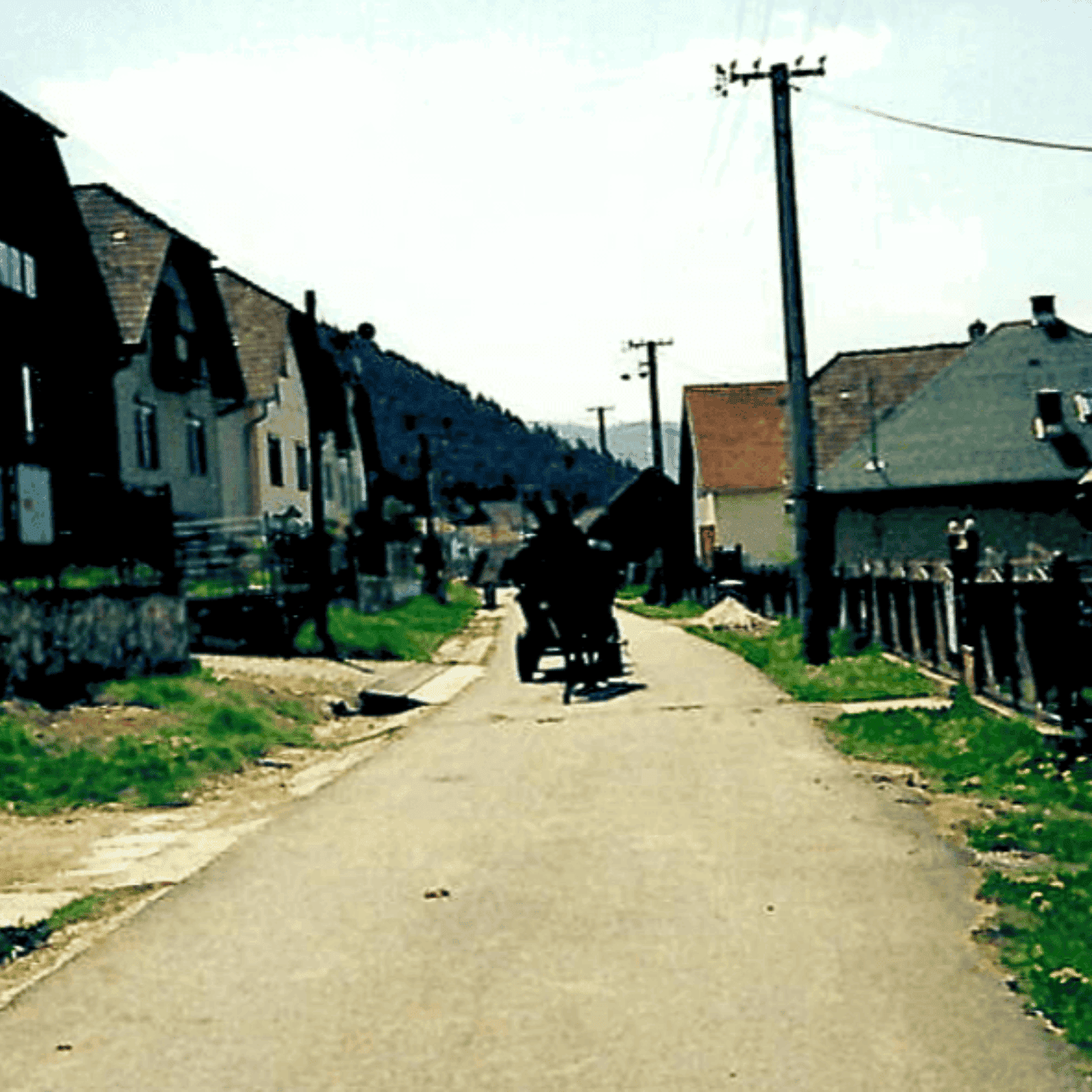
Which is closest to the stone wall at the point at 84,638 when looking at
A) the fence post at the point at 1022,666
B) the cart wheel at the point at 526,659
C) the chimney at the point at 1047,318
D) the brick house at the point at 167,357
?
the cart wheel at the point at 526,659

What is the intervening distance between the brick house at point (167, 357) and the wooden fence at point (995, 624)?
18.2 meters

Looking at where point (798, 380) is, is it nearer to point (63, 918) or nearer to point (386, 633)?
point (386, 633)

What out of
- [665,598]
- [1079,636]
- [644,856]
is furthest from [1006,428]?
[644,856]

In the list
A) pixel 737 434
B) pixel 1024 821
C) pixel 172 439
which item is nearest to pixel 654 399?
pixel 737 434

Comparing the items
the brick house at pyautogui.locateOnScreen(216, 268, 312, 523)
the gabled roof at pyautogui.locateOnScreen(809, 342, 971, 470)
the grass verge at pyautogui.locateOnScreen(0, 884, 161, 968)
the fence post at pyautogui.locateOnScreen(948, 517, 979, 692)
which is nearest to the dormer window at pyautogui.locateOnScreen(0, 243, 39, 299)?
the brick house at pyautogui.locateOnScreen(216, 268, 312, 523)

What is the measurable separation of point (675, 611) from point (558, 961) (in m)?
43.6

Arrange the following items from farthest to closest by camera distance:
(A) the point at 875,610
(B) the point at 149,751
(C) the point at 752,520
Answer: (C) the point at 752,520
(A) the point at 875,610
(B) the point at 149,751

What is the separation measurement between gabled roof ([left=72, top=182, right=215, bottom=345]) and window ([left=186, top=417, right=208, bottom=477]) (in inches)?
182

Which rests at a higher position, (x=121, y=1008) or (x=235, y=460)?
(x=235, y=460)

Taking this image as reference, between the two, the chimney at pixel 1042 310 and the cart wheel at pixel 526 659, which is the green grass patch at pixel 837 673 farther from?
the chimney at pixel 1042 310

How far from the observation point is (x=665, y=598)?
5662 cm

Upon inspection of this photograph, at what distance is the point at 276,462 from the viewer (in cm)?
4512

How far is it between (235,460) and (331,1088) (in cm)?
3807

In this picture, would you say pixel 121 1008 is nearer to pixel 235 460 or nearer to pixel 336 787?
pixel 336 787
